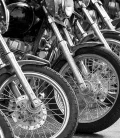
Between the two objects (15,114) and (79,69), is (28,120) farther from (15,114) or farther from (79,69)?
(79,69)

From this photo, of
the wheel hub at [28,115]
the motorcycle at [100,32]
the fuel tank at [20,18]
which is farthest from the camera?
the motorcycle at [100,32]

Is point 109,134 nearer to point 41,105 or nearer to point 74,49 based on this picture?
point 74,49

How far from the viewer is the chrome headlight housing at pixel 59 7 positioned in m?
4.96

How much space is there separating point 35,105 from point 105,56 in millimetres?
1121

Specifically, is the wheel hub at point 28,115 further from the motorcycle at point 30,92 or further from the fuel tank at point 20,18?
the fuel tank at point 20,18

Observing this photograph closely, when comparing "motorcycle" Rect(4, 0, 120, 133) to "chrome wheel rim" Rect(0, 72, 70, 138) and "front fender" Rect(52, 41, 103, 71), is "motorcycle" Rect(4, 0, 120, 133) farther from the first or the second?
"chrome wheel rim" Rect(0, 72, 70, 138)

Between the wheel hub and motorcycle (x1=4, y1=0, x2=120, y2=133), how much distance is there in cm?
59

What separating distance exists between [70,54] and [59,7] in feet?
1.42

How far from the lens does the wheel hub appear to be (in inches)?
164

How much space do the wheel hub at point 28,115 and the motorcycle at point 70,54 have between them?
1.92 feet

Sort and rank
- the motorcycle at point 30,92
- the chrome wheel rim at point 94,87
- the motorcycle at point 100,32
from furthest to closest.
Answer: the motorcycle at point 100,32
the chrome wheel rim at point 94,87
the motorcycle at point 30,92

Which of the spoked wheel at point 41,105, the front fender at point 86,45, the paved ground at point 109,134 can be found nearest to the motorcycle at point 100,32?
the front fender at point 86,45

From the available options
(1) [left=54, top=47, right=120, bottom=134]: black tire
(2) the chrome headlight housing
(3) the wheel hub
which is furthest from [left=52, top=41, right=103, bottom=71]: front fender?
(3) the wheel hub

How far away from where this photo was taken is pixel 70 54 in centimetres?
489
